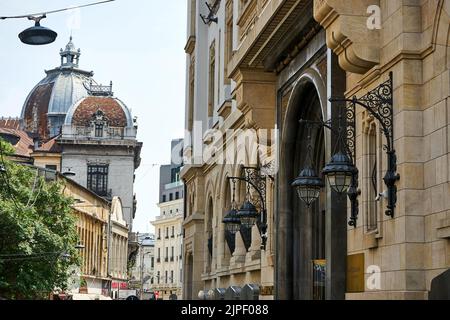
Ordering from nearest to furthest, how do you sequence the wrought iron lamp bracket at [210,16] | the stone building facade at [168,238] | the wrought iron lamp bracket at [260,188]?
the wrought iron lamp bracket at [260,188] → the wrought iron lamp bracket at [210,16] → the stone building facade at [168,238]

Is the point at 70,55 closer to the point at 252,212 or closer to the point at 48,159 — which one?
the point at 48,159

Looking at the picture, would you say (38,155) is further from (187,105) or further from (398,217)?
(398,217)

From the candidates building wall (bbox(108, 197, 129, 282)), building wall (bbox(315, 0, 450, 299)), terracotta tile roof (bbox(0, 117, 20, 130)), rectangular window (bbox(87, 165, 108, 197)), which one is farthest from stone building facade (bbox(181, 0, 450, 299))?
terracotta tile roof (bbox(0, 117, 20, 130))

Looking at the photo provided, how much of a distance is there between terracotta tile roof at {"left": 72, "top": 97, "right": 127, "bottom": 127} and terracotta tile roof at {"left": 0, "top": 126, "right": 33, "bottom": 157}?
586 centimetres

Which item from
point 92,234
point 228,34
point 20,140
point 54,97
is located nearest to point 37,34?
point 228,34

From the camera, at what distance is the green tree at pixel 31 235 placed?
4128cm

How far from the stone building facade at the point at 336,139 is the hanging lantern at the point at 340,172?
15.7 inches

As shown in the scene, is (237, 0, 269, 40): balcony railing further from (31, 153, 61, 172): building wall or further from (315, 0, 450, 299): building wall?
(31, 153, 61, 172): building wall

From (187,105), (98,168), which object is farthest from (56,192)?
(98,168)

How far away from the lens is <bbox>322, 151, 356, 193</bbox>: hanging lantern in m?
13.6

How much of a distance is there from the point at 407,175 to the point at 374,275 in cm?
171

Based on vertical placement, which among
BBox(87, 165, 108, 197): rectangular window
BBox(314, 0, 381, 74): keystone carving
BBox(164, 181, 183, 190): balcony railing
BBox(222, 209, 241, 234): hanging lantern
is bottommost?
BBox(222, 209, 241, 234): hanging lantern

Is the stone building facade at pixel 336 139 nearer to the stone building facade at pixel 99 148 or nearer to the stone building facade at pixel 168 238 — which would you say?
the stone building facade at pixel 99 148

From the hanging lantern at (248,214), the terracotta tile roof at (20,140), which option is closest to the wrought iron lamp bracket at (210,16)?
the hanging lantern at (248,214)
